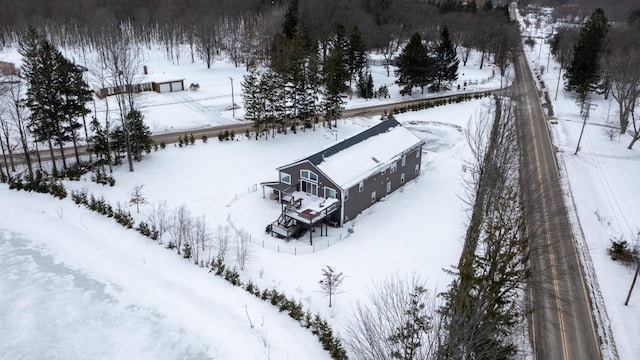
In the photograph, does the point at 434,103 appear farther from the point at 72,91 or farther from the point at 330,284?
the point at 330,284

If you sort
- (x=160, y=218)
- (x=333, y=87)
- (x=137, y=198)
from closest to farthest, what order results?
1. (x=160, y=218)
2. (x=137, y=198)
3. (x=333, y=87)

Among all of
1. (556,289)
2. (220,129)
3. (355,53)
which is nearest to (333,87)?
(220,129)

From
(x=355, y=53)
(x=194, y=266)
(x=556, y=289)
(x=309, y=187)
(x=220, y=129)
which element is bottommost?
(x=556, y=289)

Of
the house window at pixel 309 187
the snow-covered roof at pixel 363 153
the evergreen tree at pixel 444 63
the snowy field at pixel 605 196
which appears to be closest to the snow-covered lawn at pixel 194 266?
the house window at pixel 309 187

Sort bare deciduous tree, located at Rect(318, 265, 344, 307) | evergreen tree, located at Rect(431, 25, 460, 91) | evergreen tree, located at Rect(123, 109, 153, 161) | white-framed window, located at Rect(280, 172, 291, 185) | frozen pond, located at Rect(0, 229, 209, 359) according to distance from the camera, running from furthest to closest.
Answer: evergreen tree, located at Rect(431, 25, 460, 91) < evergreen tree, located at Rect(123, 109, 153, 161) < white-framed window, located at Rect(280, 172, 291, 185) < bare deciduous tree, located at Rect(318, 265, 344, 307) < frozen pond, located at Rect(0, 229, 209, 359)

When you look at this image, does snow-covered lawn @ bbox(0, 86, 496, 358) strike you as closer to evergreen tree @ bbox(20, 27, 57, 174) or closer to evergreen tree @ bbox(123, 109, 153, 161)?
evergreen tree @ bbox(123, 109, 153, 161)

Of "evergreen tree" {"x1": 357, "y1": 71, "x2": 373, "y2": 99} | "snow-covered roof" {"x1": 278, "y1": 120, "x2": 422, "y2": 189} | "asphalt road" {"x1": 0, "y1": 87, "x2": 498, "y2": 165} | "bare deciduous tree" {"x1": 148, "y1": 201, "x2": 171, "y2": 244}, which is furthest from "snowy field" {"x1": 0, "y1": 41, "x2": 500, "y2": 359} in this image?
"evergreen tree" {"x1": 357, "y1": 71, "x2": 373, "y2": 99}
